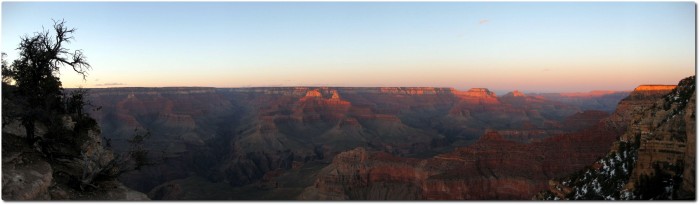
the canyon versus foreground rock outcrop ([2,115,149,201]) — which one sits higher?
foreground rock outcrop ([2,115,149,201])

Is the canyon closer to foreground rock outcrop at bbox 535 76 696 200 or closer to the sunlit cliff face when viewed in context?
the sunlit cliff face

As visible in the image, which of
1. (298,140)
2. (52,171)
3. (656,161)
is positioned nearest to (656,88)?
(656,161)

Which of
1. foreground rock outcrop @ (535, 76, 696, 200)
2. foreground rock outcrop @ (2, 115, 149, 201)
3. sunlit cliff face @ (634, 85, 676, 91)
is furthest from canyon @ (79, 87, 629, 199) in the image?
foreground rock outcrop @ (535, 76, 696, 200)

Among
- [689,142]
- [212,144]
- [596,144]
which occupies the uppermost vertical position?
[689,142]

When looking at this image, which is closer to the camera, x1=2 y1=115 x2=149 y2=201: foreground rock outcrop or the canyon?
x1=2 y1=115 x2=149 y2=201: foreground rock outcrop

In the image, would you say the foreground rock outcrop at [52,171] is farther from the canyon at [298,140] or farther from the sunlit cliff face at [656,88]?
the sunlit cliff face at [656,88]

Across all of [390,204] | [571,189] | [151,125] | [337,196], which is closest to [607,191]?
[571,189]

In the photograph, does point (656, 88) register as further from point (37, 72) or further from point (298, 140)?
point (298, 140)

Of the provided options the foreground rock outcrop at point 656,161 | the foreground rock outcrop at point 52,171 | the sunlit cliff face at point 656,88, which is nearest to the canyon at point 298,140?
the sunlit cliff face at point 656,88

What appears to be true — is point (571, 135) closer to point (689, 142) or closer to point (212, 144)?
point (689, 142)
